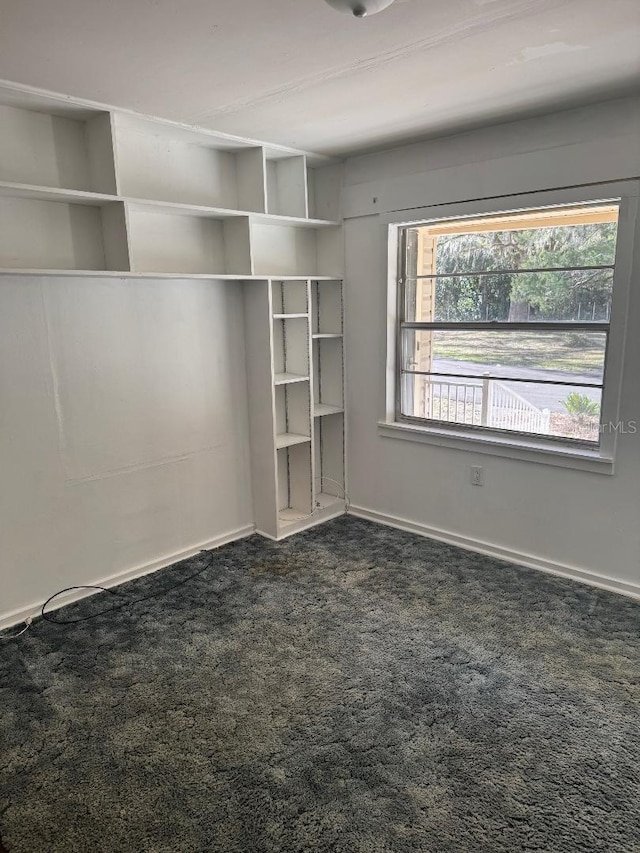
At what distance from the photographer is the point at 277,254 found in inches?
155

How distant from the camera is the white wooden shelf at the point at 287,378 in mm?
3725

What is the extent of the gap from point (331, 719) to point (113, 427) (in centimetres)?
194

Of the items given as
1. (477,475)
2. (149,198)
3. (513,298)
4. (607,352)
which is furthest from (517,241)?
(149,198)

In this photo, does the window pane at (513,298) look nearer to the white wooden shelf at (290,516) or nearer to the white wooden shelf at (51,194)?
the white wooden shelf at (290,516)

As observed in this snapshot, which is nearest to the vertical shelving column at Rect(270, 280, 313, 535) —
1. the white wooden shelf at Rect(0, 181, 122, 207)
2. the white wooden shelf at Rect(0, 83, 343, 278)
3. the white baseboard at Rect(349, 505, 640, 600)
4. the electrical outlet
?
the white wooden shelf at Rect(0, 83, 343, 278)

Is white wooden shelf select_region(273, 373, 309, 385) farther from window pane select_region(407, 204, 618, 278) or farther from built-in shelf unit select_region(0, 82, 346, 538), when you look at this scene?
window pane select_region(407, 204, 618, 278)

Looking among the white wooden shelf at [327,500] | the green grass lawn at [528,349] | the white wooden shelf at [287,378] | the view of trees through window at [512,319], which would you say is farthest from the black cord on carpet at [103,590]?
the green grass lawn at [528,349]

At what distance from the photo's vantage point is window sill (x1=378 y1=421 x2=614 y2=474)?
3.12 meters

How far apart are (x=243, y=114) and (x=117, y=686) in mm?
2719

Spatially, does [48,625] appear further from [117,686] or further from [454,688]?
[454,688]

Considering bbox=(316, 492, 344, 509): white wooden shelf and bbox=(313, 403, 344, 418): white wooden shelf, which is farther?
bbox=(316, 492, 344, 509): white wooden shelf

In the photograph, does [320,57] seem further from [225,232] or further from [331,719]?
[331,719]

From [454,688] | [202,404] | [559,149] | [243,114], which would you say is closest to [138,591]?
[202,404]

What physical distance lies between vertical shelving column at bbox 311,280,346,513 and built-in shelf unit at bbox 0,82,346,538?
0.04 ft
